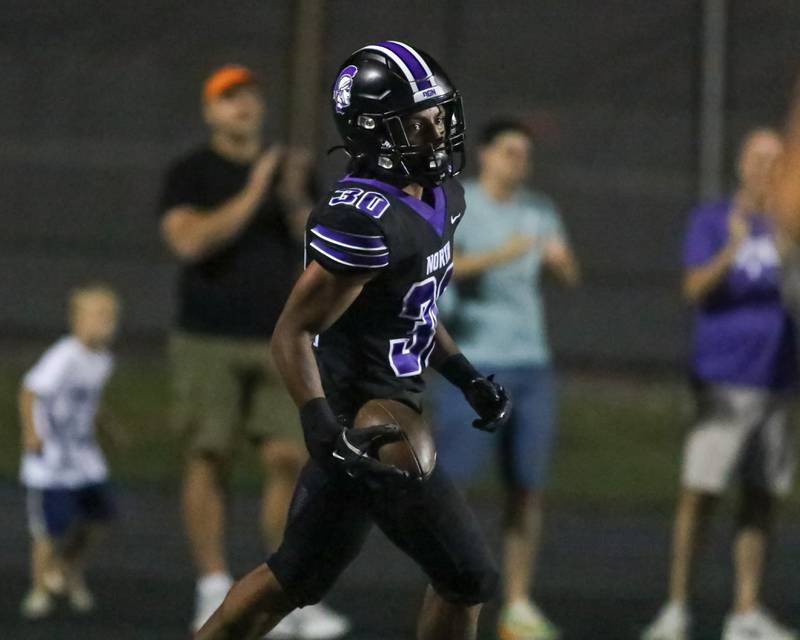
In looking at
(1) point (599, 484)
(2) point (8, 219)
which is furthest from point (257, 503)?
(2) point (8, 219)

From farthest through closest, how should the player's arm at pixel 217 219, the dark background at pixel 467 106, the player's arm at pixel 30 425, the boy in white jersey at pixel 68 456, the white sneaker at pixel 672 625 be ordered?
the dark background at pixel 467 106, the player's arm at pixel 30 425, the boy in white jersey at pixel 68 456, the player's arm at pixel 217 219, the white sneaker at pixel 672 625

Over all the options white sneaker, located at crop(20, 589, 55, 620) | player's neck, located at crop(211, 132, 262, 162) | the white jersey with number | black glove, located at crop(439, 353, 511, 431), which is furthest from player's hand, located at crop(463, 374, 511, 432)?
the white jersey with number

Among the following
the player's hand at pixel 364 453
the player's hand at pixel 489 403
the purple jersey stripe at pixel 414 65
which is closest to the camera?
the player's hand at pixel 364 453

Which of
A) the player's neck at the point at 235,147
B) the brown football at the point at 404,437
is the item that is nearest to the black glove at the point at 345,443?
the brown football at the point at 404,437

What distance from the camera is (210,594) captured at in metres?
6.83

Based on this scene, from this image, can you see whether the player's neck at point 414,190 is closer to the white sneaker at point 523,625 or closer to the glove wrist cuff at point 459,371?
the glove wrist cuff at point 459,371

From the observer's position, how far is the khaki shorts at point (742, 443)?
22.8 ft

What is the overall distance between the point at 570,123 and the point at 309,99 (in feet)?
6.26

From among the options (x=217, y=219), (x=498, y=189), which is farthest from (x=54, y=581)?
(x=498, y=189)

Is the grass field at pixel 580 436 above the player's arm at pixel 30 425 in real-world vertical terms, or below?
below

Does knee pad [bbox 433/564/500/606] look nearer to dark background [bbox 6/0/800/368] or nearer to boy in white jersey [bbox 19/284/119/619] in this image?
boy in white jersey [bbox 19/284/119/619]

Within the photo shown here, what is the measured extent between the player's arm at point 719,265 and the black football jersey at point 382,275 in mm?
2037

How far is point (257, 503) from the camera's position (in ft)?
31.5

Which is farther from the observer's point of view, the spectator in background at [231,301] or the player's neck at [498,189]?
the player's neck at [498,189]
